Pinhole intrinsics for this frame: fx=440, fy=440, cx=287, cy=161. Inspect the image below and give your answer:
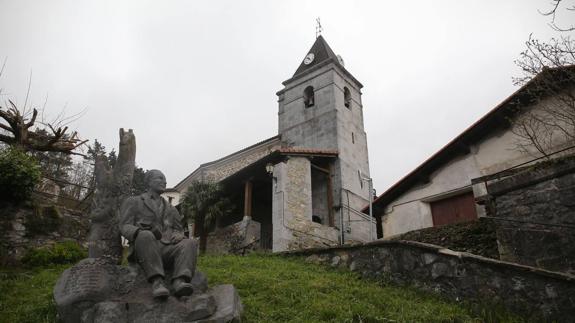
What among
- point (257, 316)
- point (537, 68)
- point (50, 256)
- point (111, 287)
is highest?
point (537, 68)

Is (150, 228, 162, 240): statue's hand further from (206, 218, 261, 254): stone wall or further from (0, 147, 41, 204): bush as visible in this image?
(206, 218, 261, 254): stone wall

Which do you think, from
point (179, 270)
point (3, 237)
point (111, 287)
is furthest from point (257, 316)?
point (3, 237)

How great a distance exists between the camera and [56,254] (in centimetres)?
1083

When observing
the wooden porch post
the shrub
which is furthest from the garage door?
the shrub

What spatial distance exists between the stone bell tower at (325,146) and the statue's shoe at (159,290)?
1001 cm

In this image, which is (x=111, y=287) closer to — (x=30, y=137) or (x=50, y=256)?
(x=50, y=256)

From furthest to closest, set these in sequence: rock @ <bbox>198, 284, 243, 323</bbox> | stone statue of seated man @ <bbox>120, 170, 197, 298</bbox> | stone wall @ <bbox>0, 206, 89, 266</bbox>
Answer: stone wall @ <bbox>0, 206, 89, 266</bbox> → stone statue of seated man @ <bbox>120, 170, 197, 298</bbox> → rock @ <bbox>198, 284, 243, 323</bbox>

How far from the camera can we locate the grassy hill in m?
5.91

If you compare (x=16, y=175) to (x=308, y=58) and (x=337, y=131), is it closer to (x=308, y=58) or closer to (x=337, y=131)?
(x=337, y=131)

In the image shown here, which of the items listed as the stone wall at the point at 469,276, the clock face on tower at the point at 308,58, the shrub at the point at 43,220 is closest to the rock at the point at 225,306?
the stone wall at the point at 469,276

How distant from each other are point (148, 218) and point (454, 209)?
8804 millimetres

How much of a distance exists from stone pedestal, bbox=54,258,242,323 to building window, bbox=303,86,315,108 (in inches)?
685

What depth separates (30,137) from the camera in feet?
46.1

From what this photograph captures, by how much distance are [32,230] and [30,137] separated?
4136 millimetres
